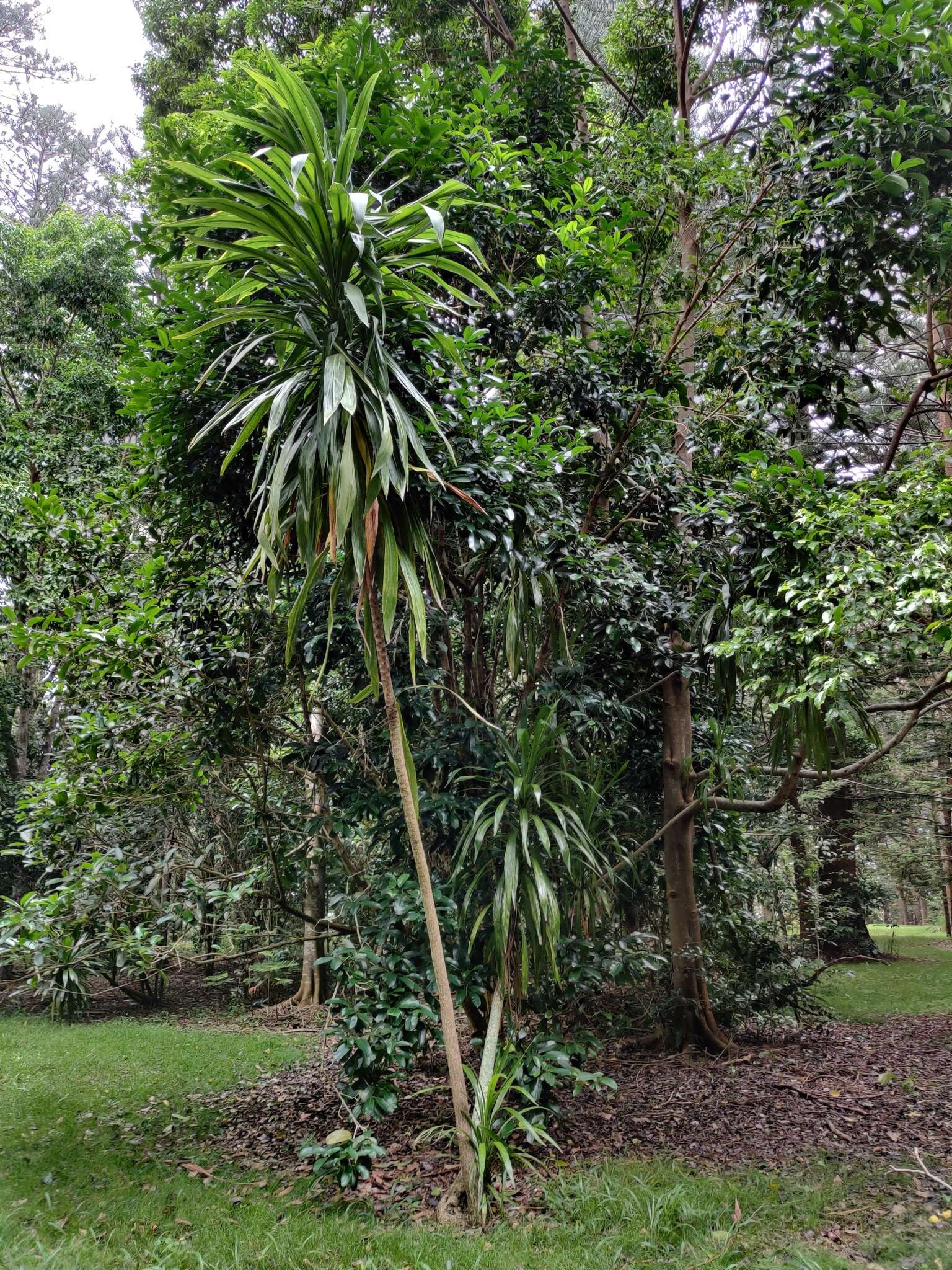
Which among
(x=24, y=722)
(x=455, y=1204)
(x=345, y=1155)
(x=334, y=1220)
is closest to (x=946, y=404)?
(x=455, y=1204)

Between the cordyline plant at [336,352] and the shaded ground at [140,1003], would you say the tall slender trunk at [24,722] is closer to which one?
the shaded ground at [140,1003]

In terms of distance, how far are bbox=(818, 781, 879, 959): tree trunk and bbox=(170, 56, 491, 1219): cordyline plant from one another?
7.04 metres

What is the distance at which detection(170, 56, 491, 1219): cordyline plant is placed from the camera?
2.85m

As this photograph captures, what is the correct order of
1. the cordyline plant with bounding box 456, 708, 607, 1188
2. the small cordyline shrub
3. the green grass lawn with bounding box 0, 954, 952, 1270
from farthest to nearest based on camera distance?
the cordyline plant with bounding box 456, 708, 607, 1188 < the small cordyline shrub < the green grass lawn with bounding box 0, 954, 952, 1270

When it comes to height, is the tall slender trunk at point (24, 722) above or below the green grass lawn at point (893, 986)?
above

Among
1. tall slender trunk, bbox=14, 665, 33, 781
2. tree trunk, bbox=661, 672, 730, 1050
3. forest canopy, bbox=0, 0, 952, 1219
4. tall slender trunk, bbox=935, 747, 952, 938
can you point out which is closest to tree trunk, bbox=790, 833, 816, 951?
tall slender trunk, bbox=935, 747, 952, 938

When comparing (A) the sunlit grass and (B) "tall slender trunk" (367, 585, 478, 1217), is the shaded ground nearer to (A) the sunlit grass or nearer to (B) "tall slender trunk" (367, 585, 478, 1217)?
(A) the sunlit grass

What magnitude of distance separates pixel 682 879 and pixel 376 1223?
2.92 m

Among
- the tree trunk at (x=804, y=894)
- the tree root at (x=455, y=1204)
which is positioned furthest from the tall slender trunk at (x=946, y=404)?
the tree trunk at (x=804, y=894)

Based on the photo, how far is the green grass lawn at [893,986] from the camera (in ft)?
25.1

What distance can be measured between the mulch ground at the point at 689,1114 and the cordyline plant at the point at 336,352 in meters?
0.79

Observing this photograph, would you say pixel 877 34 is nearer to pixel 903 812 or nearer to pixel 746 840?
pixel 746 840

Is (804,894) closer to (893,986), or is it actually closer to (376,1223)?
(893,986)

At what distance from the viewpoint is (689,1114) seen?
164 inches
